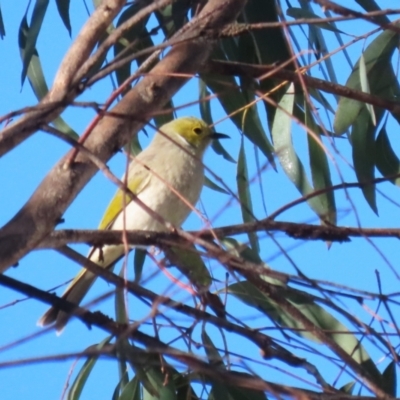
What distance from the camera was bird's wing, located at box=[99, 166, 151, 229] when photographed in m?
3.62

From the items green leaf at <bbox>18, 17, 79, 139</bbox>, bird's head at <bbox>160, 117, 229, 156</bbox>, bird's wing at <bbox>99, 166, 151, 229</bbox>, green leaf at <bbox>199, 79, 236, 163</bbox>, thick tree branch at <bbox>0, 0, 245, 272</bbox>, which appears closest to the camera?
thick tree branch at <bbox>0, 0, 245, 272</bbox>

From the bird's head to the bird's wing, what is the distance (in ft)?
1.11

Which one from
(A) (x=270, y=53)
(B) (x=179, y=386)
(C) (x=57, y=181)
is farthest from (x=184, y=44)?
(B) (x=179, y=386)

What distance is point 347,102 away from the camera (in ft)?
9.07

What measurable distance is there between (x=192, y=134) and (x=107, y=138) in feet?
7.13

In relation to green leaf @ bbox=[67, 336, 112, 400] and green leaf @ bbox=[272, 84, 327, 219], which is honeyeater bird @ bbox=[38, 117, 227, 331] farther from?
green leaf @ bbox=[272, 84, 327, 219]

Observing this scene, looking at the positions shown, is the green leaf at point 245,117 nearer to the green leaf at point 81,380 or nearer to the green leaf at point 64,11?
the green leaf at point 64,11

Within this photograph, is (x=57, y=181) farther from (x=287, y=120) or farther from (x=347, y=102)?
(x=347, y=102)

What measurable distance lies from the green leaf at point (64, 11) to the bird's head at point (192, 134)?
764mm

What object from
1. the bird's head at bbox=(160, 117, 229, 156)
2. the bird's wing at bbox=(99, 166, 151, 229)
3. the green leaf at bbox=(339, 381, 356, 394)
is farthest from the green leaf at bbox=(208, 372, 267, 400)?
the bird's head at bbox=(160, 117, 229, 156)

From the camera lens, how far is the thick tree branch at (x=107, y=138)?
1728 millimetres

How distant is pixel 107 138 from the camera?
6.01 ft

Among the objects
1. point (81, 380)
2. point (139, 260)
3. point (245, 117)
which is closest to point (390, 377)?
point (245, 117)

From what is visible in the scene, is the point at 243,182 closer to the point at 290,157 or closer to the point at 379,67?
the point at 290,157
